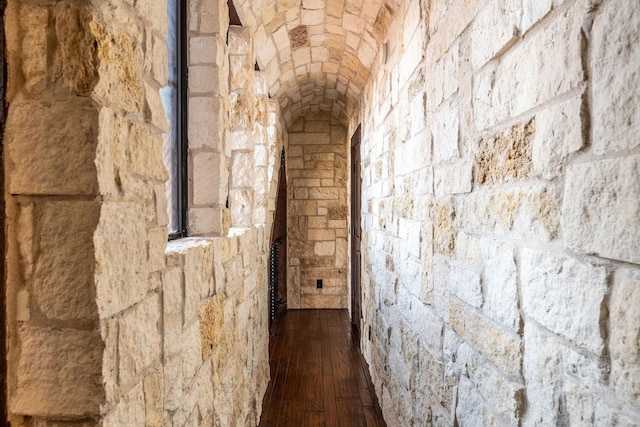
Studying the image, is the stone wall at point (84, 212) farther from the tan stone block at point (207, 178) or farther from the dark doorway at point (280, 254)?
the dark doorway at point (280, 254)

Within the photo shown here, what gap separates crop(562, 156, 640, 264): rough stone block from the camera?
61cm

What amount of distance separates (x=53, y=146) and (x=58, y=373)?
16.6 inches

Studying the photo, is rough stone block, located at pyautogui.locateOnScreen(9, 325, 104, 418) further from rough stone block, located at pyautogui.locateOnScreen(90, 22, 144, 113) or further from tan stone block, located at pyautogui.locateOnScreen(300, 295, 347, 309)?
tan stone block, located at pyautogui.locateOnScreen(300, 295, 347, 309)

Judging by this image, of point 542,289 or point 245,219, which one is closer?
point 542,289

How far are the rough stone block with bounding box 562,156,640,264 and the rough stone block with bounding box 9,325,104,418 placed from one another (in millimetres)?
907

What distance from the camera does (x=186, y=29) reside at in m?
1.76

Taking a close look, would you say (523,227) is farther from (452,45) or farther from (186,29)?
(186,29)

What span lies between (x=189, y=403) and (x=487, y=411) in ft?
3.05

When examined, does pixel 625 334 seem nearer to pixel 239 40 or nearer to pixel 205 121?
pixel 205 121

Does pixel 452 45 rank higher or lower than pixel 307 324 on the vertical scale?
higher

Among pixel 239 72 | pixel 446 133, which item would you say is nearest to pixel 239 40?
pixel 239 72

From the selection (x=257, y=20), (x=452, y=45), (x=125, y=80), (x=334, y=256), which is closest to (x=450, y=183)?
(x=452, y=45)

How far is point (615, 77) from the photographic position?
25.3 inches

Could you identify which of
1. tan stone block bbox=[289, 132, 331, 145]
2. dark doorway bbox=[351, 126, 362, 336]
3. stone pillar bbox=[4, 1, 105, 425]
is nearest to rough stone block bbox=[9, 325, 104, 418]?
stone pillar bbox=[4, 1, 105, 425]
